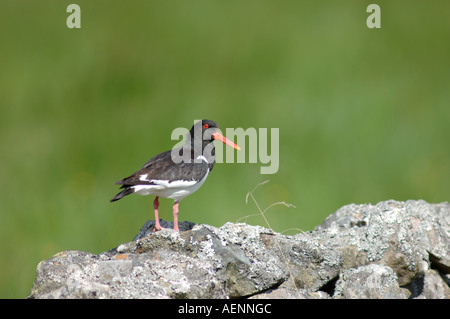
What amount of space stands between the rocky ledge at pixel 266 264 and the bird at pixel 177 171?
358 mm

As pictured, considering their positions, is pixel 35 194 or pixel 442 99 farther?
pixel 442 99

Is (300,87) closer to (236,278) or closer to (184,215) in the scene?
(184,215)

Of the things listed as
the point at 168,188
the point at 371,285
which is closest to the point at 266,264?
the point at 371,285

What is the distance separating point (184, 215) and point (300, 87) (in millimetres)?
5791

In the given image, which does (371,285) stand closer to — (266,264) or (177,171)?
(266,264)

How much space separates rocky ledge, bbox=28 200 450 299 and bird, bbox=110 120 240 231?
0.36 m

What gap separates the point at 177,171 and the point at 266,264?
1.66 metres

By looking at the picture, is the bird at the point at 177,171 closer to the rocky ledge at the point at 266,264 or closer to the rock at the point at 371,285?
the rocky ledge at the point at 266,264

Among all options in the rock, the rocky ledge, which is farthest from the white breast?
the rock

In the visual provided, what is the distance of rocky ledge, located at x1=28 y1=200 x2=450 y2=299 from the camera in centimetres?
505

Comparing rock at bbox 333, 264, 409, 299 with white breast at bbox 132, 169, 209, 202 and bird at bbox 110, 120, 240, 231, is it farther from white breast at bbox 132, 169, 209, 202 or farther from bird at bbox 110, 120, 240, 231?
white breast at bbox 132, 169, 209, 202

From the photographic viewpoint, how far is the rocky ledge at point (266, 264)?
5051 millimetres

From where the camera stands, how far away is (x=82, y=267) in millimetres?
5367

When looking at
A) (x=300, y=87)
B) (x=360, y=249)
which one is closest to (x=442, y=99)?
(x=300, y=87)
